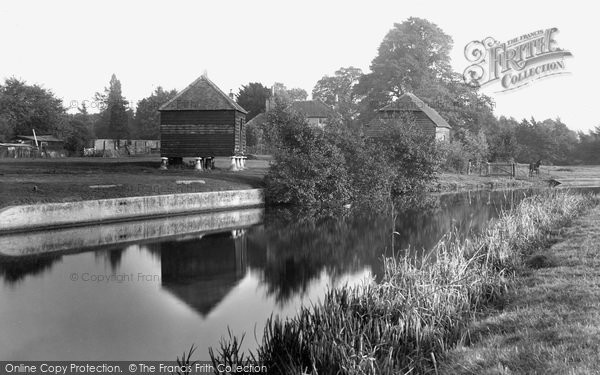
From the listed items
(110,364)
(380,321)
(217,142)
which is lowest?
(110,364)

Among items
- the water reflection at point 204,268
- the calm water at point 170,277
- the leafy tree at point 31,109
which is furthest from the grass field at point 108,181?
the leafy tree at point 31,109

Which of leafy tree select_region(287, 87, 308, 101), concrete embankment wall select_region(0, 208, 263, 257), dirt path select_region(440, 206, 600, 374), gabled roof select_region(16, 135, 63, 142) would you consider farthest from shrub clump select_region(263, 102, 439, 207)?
leafy tree select_region(287, 87, 308, 101)

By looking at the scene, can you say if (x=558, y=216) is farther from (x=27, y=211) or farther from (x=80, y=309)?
(x=27, y=211)

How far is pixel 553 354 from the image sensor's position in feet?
19.8

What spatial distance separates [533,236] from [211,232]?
42.7 feet

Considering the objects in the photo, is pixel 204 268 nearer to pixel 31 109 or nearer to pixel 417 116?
pixel 417 116

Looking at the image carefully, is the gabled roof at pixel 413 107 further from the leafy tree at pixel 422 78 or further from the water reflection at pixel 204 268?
the water reflection at pixel 204 268

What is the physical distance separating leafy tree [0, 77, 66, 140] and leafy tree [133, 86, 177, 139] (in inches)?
448

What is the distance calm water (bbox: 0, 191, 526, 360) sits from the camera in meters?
9.74

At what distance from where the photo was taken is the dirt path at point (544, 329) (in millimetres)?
5930

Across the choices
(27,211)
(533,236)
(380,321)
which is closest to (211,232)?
(27,211)

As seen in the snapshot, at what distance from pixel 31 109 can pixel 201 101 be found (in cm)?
3677

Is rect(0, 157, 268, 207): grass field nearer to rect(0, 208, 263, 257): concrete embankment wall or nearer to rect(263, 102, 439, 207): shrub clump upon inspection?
rect(0, 208, 263, 257): concrete embankment wall

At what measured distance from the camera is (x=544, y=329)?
700 cm
